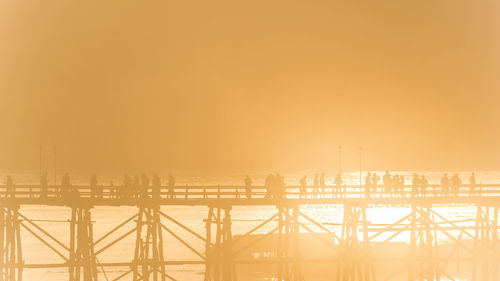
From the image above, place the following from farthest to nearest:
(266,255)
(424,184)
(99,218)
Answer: (99,218) → (266,255) → (424,184)

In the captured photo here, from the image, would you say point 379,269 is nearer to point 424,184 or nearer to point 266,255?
point 266,255

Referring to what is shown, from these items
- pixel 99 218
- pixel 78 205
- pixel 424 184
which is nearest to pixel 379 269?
pixel 424 184

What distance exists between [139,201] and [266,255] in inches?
1065

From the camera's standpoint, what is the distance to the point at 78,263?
3669cm

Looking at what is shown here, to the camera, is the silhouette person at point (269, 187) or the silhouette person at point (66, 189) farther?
the silhouette person at point (269, 187)

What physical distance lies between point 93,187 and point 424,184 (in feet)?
55.6

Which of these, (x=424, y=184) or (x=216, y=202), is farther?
(x=424, y=184)

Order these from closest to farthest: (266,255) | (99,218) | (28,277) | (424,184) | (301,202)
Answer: (301,202) → (424,184) → (266,255) → (28,277) → (99,218)

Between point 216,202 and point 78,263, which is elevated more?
point 216,202

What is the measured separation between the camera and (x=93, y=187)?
125ft

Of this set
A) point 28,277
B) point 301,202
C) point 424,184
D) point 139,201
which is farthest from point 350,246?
point 28,277

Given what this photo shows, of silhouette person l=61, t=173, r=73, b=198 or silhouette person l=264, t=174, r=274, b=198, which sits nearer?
silhouette person l=61, t=173, r=73, b=198

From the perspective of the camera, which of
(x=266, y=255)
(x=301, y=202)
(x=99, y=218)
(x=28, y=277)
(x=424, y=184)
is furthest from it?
(x=99, y=218)

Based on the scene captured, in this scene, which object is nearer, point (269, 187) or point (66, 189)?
point (66, 189)
